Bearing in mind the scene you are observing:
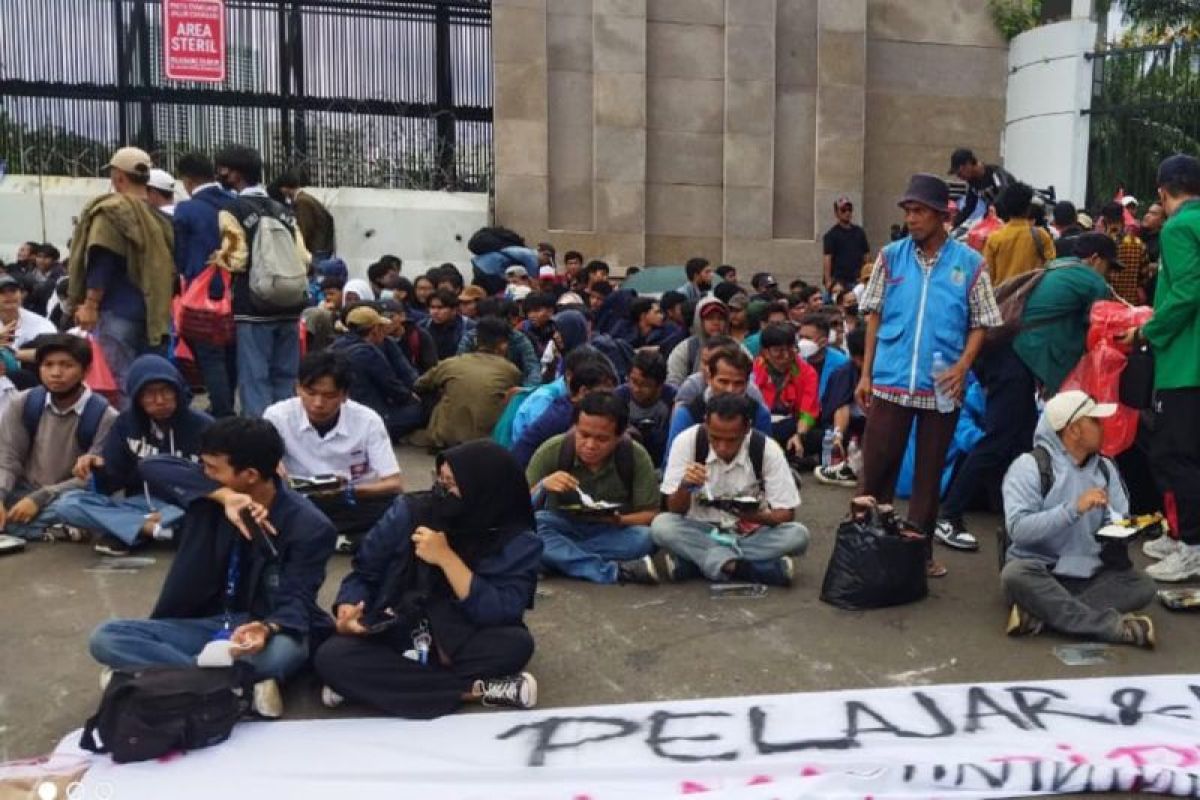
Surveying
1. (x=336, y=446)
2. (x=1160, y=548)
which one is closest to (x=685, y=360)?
(x=336, y=446)

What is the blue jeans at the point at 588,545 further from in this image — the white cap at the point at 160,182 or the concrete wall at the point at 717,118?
the concrete wall at the point at 717,118

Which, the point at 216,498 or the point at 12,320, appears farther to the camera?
the point at 12,320

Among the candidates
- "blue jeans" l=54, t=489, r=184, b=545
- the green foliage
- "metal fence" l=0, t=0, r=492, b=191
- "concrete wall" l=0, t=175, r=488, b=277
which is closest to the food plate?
"blue jeans" l=54, t=489, r=184, b=545

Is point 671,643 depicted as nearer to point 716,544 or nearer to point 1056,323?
point 716,544

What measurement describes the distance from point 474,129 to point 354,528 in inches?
384

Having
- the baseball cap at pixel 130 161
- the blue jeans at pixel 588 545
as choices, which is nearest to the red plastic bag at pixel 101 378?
the baseball cap at pixel 130 161

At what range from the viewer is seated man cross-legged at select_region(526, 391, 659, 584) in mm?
5574

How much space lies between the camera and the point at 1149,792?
3611 millimetres

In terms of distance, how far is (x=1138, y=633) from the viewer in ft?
15.4

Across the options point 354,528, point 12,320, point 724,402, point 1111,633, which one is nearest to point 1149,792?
point 1111,633

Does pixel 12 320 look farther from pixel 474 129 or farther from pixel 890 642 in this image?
pixel 474 129

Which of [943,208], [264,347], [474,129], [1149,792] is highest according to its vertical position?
[474,129]

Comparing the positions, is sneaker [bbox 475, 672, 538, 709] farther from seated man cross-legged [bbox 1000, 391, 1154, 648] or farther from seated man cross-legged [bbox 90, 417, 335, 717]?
seated man cross-legged [bbox 1000, 391, 1154, 648]

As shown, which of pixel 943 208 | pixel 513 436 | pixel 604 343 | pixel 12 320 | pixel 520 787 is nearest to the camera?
pixel 520 787
